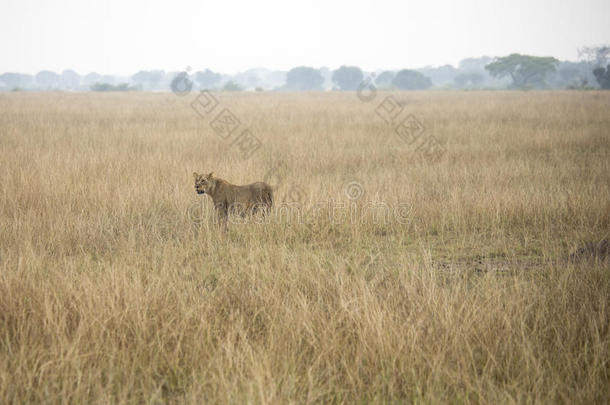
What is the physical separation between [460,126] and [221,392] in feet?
47.0

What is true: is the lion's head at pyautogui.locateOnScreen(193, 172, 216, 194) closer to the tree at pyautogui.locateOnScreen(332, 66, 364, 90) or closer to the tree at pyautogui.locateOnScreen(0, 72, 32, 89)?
the tree at pyautogui.locateOnScreen(332, 66, 364, 90)

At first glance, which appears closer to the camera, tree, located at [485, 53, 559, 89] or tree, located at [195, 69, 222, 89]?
tree, located at [485, 53, 559, 89]

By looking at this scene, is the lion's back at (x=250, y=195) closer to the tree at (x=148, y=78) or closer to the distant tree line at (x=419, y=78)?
the distant tree line at (x=419, y=78)

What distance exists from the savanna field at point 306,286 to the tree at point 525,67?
86299 mm

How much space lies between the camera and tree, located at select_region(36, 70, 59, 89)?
619 feet

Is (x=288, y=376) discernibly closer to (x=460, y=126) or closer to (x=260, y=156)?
(x=260, y=156)

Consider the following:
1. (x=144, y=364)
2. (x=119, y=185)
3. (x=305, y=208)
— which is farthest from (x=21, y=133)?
(x=144, y=364)

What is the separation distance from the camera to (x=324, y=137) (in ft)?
42.3

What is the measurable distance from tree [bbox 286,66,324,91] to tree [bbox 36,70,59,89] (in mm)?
122651

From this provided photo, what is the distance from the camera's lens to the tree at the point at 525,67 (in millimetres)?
82438

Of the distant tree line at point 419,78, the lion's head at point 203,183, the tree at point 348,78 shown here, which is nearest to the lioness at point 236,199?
the lion's head at point 203,183

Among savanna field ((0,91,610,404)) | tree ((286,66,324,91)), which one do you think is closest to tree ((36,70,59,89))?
tree ((286,66,324,91))

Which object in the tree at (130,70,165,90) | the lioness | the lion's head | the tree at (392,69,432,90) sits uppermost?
the tree at (130,70,165,90)

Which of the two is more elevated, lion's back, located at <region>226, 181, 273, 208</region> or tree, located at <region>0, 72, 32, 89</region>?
tree, located at <region>0, 72, 32, 89</region>
